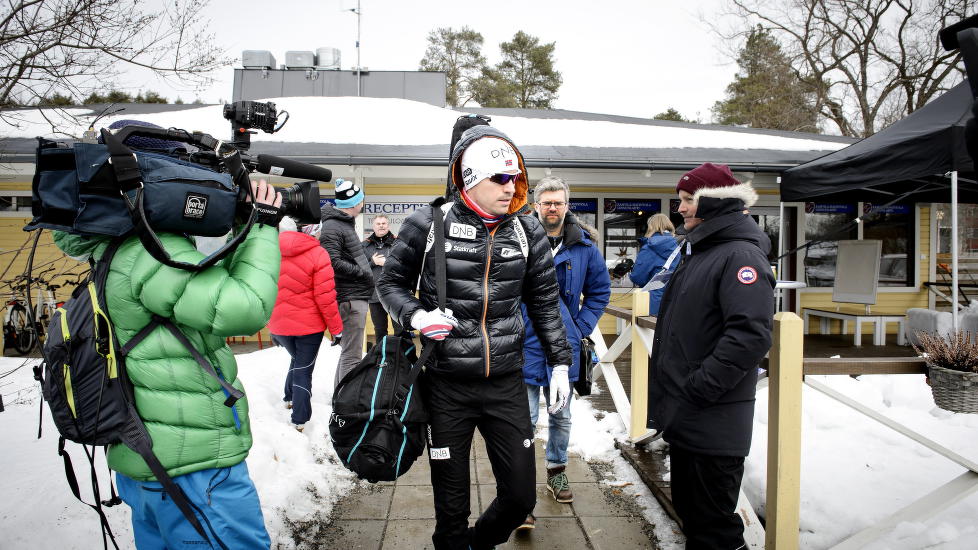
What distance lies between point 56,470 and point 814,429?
4.96m

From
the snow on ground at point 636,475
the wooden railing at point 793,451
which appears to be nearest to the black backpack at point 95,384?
the snow on ground at point 636,475

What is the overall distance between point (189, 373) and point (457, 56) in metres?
28.5

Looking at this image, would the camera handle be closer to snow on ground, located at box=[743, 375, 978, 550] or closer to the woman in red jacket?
the woman in red jacket

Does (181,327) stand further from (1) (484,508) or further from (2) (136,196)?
(1) (484,508)

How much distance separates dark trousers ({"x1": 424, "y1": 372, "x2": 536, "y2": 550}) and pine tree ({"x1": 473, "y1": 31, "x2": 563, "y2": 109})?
2554 cm

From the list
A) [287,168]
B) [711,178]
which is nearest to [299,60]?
[287,168]

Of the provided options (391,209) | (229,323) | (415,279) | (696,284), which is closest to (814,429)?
(696,284)

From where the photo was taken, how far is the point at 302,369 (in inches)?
170

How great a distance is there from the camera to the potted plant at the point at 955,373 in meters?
2.40

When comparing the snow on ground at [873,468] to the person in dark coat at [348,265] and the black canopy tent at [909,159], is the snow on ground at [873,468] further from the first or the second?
the person in dark coat at [348,265]

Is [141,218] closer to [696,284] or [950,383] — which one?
[696,284]

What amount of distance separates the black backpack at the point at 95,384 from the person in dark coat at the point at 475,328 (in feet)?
3.18

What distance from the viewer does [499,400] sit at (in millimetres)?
2316

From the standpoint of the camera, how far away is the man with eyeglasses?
3.31 meters
